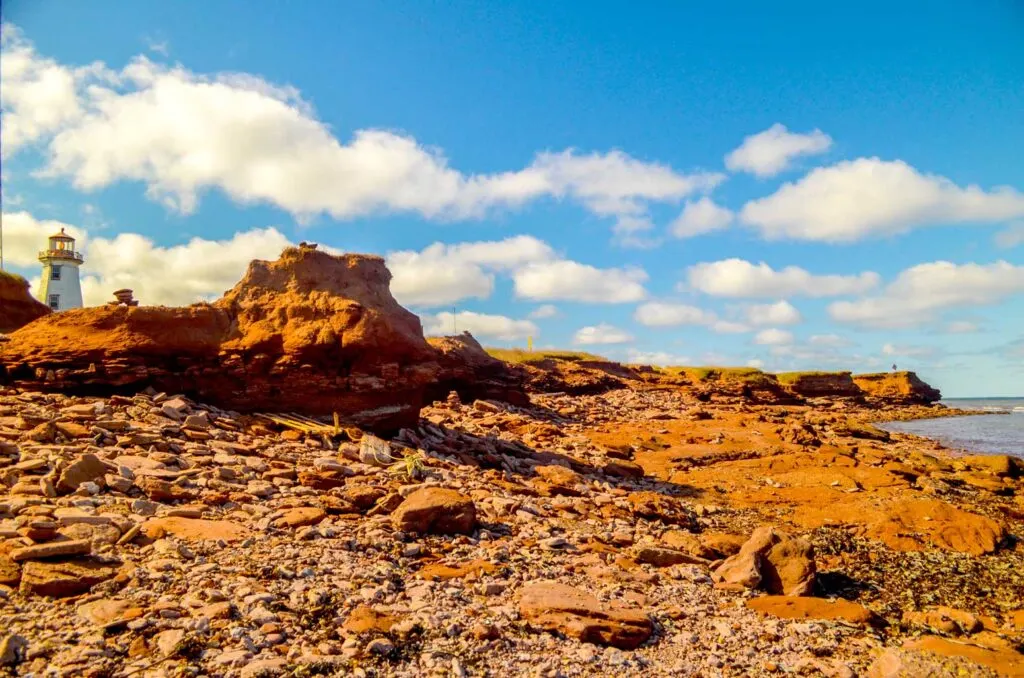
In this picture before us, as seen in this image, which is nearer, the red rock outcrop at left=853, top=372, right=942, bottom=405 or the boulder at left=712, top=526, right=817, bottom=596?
the boulder at left=712, top=526, right=817, bottom=596

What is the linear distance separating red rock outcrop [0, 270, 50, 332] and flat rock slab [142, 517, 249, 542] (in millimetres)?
27984

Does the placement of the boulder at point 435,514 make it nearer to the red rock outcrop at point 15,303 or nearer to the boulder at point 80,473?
the boulder at point 80,473

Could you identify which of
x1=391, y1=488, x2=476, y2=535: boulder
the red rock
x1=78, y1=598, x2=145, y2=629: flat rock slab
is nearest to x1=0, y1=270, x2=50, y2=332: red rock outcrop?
the red rock

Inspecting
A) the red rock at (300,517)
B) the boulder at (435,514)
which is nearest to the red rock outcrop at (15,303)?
the red rock at (300,517)

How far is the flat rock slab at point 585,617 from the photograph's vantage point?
6219 millimetres

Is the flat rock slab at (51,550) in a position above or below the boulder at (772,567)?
above

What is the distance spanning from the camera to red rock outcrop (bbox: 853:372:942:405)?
78.3 m

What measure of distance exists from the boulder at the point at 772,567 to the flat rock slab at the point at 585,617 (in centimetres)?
236

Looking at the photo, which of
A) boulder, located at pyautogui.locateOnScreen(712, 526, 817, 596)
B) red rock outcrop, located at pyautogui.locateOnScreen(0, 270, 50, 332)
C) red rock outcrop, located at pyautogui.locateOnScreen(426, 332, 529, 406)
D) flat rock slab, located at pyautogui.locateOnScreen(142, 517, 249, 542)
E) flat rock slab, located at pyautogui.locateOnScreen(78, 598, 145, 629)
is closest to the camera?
flat rock slab, located at pyautogui.locateOnScreen(78, 598, 145, 629)

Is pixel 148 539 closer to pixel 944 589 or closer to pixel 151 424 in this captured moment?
pixel 151 424

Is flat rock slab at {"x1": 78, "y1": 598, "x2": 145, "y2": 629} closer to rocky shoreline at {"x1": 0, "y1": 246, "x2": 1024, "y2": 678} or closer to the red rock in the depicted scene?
rocky shoreline at {"x1": 0, "y1": 246, "x2": 1024, "y2": 678}

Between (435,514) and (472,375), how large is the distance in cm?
1961

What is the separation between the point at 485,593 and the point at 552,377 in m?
35.5

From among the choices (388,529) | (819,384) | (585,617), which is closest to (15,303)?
(388,529)
